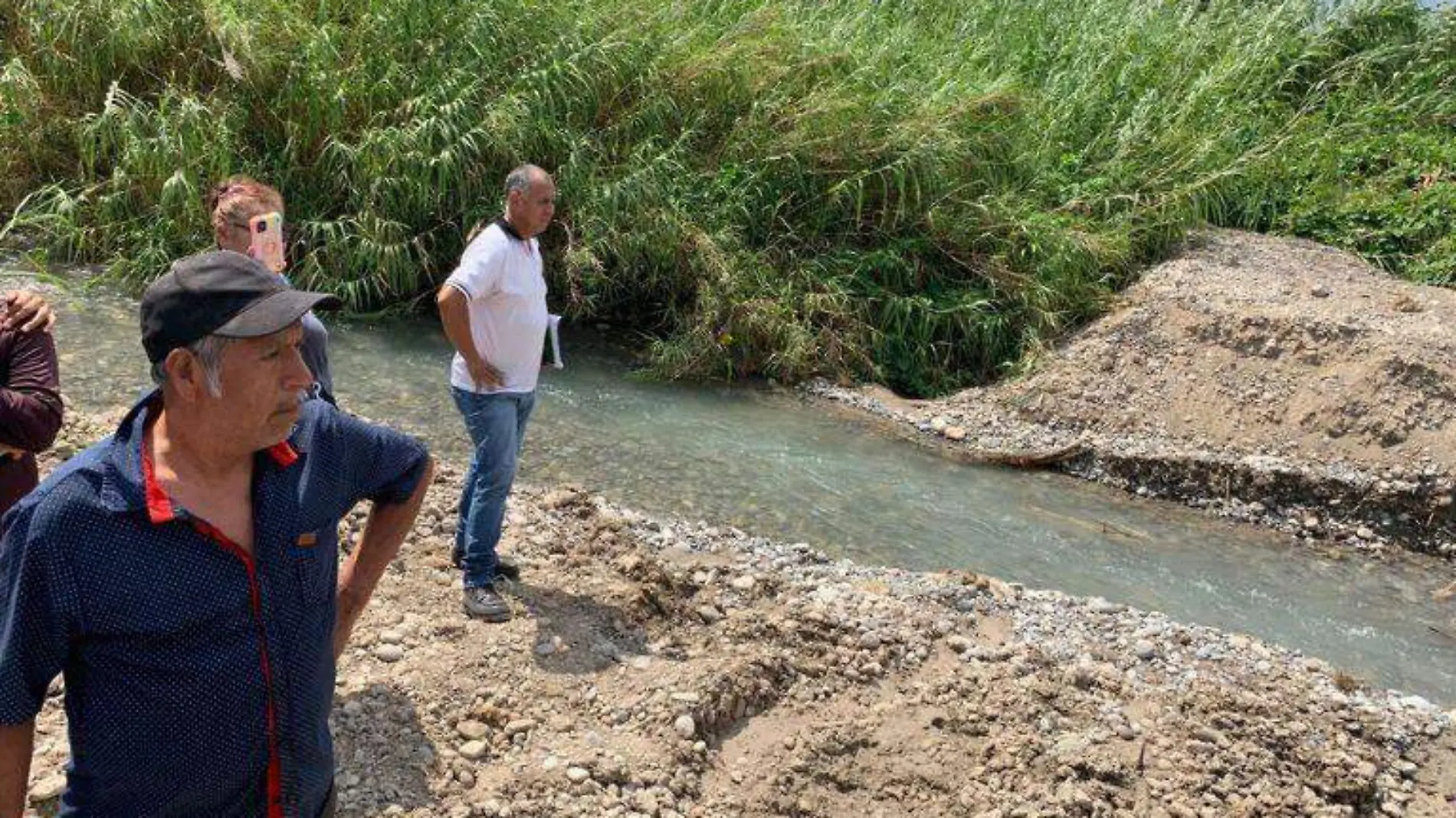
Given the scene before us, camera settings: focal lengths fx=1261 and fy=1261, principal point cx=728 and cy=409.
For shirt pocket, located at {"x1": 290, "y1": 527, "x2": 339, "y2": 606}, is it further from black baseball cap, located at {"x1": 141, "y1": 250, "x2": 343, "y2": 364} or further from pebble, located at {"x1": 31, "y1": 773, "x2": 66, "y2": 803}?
pebble, located at {"x1": 31, "y1": 773, "x2": 66, "y2": 803}

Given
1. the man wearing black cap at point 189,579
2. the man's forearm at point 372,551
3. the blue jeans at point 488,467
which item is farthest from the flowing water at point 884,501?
the man wearing black cap at point 189,579

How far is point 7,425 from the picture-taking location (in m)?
2.90

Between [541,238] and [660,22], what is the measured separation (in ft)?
7.35

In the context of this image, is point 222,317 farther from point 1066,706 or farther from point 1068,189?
point 1068,189

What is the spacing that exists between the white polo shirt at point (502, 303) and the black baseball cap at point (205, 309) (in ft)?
7.65

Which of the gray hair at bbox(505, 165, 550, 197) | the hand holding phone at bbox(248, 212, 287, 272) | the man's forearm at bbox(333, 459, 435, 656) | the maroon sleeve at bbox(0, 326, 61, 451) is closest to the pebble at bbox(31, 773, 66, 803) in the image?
the maroon sleeve at bbox(0, 326, 61, 451)

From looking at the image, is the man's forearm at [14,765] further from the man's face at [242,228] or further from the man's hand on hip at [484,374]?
the man's hand on hip at [484,374]

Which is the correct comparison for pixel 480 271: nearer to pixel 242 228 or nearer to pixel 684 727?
pixel 242 228

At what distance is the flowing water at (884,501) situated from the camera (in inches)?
255

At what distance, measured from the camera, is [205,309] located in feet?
6.25

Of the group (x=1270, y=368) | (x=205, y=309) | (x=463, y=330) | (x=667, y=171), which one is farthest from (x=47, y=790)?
(x=1270, y=368)

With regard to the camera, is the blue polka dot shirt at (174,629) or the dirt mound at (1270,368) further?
the dirt mound at (1270,368)

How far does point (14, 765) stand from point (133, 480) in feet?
1.64

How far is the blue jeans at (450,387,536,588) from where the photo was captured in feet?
Result: 14.4
